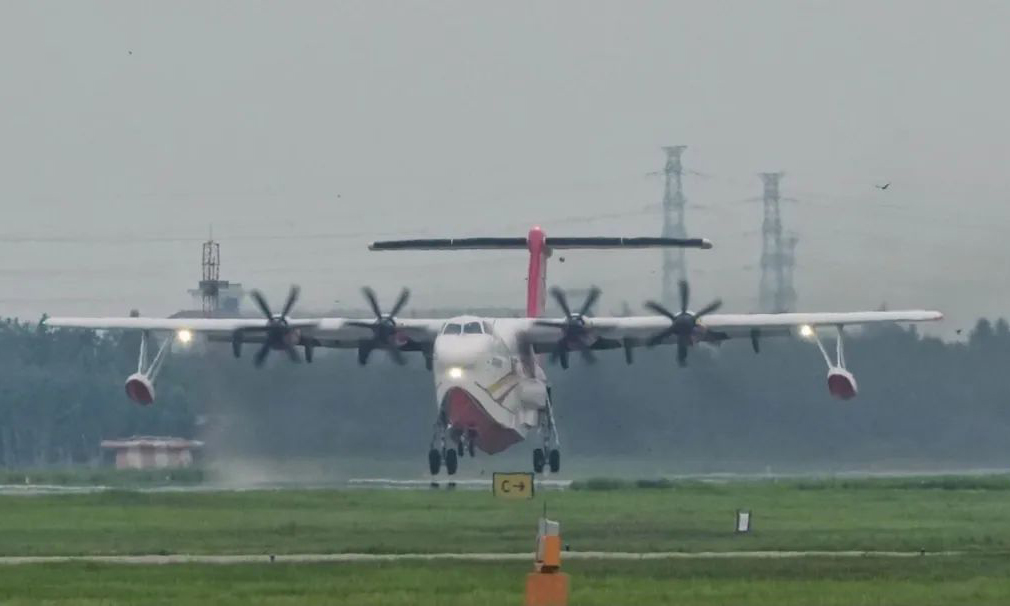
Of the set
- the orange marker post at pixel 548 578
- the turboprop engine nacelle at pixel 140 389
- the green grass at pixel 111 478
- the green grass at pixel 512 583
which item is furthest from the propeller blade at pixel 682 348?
the orange marker post at pixel 548 578

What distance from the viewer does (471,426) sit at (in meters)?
57.4

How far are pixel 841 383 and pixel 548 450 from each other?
957cm

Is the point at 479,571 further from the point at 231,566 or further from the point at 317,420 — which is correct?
the point at 317,420

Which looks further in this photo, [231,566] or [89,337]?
[89,337]

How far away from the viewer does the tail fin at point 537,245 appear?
194ft

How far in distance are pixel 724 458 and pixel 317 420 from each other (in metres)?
12.6

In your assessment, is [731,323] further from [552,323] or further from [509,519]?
[509,519]

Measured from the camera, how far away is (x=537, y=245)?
62.7 metres

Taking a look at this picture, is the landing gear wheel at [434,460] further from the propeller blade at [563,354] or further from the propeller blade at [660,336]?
the propeller blade at [660,336]

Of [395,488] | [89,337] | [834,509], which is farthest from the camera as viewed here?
[89,337]

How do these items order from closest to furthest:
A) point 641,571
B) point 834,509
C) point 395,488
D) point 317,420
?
point 641,571 < point 834,509 < point 395,488 < point 317,420

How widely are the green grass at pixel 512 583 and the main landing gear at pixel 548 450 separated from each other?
26256mm

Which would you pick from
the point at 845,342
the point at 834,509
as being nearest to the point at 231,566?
the point at 834,509

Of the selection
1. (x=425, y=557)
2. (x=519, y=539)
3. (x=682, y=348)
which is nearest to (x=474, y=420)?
(x=682, y=348)
